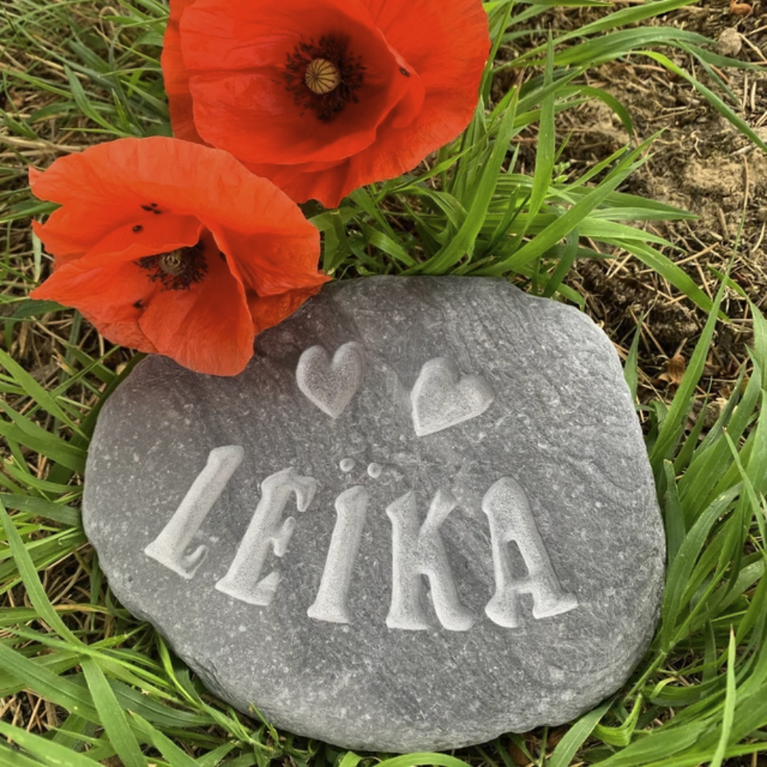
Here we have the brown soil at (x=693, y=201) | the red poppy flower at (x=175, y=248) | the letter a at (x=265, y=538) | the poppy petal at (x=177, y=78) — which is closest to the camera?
the red poppy flower at (x=175, y=248)

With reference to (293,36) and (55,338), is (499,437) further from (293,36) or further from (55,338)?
(55,338)

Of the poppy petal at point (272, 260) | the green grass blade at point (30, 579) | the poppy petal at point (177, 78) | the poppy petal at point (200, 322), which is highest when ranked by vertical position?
the poppy petal at point (177, 78)

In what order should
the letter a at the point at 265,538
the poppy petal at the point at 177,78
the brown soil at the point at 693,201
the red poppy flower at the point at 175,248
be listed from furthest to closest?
the brown soil at the point at 693,201 < the letter a at the point at 265,538 < the poppy petal at the point at 177,78 < the red poppy flower at the point at 175,248

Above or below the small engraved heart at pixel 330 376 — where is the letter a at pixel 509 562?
below

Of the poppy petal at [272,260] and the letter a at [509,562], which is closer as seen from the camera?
the poppy petal at [272,260]

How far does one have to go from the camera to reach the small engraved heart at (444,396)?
3.52 ft

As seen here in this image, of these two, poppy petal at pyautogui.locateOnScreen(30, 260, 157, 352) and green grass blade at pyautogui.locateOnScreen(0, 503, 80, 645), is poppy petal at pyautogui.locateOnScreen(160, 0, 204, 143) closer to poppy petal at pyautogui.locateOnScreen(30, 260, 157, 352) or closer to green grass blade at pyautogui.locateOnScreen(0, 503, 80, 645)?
poppy petal at pyautogui.locateOnScreen(30, 260, 157, 352)

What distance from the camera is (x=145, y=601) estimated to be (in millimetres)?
1092

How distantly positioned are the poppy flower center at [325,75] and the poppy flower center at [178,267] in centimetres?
23

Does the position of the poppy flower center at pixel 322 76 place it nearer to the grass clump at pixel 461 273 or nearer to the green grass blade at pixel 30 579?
the grass clump at pixel 461 273

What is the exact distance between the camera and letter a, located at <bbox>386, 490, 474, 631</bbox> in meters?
1.03

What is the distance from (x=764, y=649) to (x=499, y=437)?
1.31 ft

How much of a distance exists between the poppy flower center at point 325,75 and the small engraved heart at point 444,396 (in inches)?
14.1

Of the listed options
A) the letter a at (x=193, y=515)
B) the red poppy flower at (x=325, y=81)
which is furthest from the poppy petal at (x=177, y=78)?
the letter a at (x=193, y=515)
